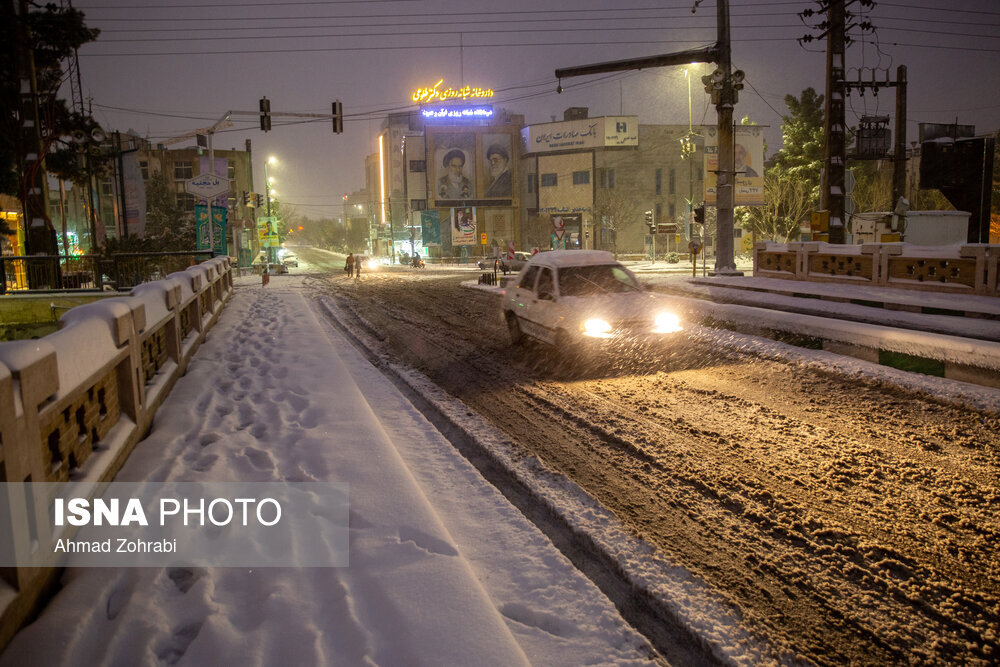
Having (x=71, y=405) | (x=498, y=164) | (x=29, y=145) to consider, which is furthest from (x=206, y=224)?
(x=498, y=164)

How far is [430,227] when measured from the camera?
8019cm

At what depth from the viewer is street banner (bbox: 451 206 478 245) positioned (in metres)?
72.1

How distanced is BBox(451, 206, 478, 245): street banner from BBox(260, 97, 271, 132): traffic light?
4596cm

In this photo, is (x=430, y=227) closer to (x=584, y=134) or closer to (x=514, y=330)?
(x=584, y=134)

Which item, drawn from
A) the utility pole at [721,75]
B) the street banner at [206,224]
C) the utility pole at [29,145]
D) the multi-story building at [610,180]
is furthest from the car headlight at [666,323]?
the multi-story building at [610,180]

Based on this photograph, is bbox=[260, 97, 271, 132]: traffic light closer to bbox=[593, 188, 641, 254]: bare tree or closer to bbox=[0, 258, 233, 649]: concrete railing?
bbox=[0, 258, 233, 649]: concrete railing

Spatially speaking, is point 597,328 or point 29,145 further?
point 29,145

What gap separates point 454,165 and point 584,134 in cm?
1775

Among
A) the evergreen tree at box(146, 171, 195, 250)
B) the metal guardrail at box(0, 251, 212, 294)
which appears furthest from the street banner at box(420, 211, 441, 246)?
the metal guardrail at box(0, 251, 212, 294)

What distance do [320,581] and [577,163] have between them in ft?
253

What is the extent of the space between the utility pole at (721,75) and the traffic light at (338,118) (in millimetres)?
9343

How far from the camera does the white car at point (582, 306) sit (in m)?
9.58

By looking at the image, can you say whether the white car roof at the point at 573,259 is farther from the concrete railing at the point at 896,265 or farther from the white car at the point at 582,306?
the concrete railing at the point at 896,265

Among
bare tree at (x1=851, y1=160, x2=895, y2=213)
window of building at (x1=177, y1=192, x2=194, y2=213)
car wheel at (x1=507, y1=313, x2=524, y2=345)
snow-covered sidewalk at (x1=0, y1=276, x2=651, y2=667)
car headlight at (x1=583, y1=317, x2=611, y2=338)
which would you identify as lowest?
snow-covered sidewalk at (x1=0, y1=276, x2=651, y2=667)
